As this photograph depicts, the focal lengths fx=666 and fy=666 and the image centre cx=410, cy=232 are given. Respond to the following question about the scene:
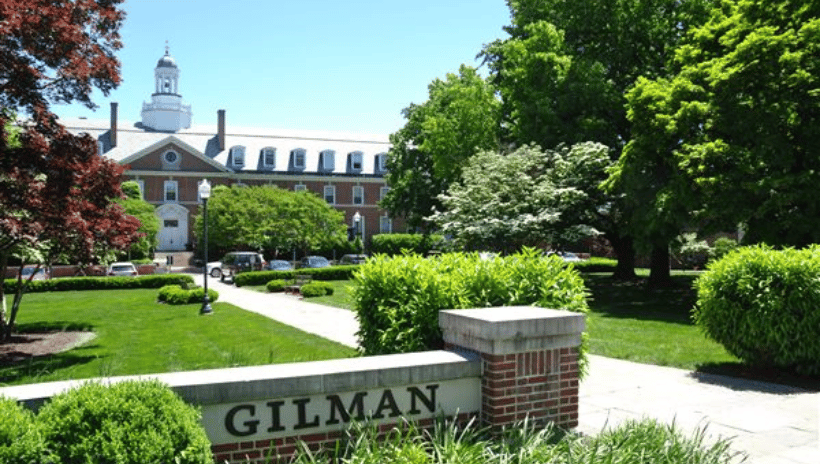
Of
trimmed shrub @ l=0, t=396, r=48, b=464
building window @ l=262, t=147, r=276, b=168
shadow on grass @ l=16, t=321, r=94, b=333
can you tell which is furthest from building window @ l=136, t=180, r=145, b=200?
trimmed shrub @ l=0, t=396, r=48, b=464

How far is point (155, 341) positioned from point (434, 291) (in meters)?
10.1

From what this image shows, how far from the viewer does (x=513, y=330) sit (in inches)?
230

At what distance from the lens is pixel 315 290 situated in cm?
2822

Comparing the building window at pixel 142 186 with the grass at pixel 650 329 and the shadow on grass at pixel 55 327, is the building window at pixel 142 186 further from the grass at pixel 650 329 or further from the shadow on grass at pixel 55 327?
the grass at pixel 650 329

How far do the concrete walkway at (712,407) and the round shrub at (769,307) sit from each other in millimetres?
612

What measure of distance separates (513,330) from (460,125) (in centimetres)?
3214

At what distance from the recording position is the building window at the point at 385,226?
75.8 m

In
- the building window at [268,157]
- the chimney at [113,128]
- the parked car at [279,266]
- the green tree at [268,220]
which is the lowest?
the parked car at [279,266]

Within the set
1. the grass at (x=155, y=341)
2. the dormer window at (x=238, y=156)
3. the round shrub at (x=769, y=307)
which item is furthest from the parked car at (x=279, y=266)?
the round shrub at (x=769, y=307)

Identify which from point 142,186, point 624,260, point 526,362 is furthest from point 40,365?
point 142,186

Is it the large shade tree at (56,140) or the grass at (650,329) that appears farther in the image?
the grass at (650,329)

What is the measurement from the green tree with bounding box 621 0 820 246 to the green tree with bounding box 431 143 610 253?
16.3 ft

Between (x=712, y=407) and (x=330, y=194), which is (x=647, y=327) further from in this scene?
(x=330, y=194)

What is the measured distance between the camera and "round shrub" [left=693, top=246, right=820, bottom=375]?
381 inches
